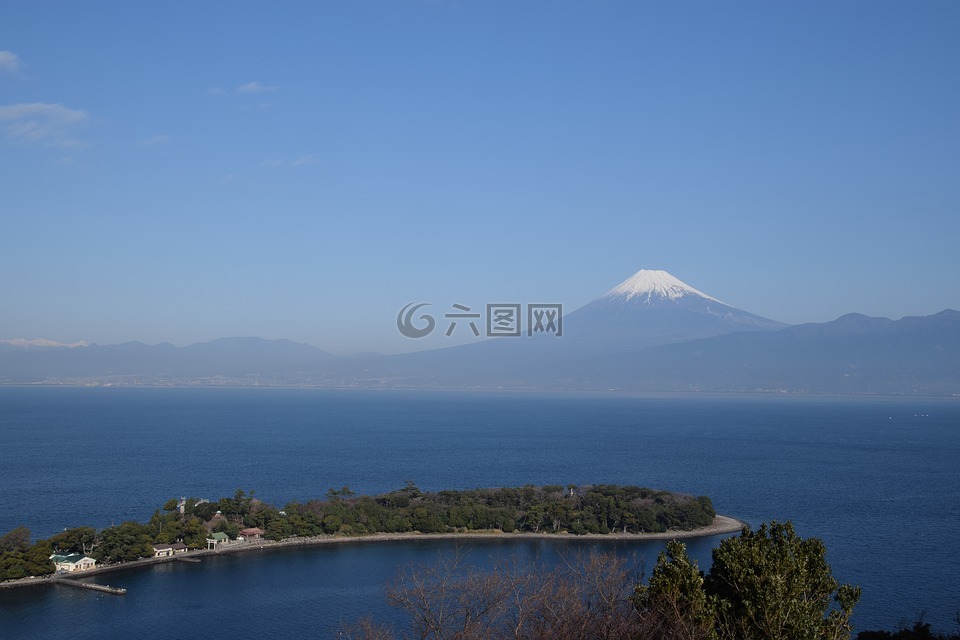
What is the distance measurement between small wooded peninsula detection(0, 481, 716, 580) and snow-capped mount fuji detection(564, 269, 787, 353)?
3582 inches

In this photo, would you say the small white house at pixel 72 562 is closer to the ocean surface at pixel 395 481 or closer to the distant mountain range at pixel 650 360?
the ocean surface at pixel 395 481

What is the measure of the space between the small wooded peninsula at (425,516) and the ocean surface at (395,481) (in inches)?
32.6

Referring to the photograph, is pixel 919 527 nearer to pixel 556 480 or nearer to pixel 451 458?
pixel 556 480

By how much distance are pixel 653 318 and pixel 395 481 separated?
96852 millimetres

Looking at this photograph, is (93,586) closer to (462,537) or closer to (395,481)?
(462,537)

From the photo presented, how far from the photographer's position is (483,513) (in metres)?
17.4

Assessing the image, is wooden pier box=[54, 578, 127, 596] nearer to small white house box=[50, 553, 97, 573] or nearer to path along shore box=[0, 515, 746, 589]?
small white house box=[50, 553, 97, 573]

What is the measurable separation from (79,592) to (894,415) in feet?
192

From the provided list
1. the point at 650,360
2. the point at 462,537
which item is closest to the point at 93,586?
the point at 462,537

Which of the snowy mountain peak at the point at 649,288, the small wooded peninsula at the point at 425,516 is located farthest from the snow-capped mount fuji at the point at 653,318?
the small wooded peninsula at the point at 425,516

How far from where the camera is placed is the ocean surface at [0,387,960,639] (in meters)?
11.9

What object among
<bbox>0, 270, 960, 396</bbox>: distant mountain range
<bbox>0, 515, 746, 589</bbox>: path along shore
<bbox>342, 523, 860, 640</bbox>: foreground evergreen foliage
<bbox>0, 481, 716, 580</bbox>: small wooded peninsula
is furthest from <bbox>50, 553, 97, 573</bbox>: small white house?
<bbox>0, 270, 960, 396</bbox>: distant mountain range

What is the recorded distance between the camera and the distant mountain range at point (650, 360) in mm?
94688

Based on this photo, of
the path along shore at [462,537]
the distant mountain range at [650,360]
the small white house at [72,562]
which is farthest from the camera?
the distant mountain range at [650,360]
